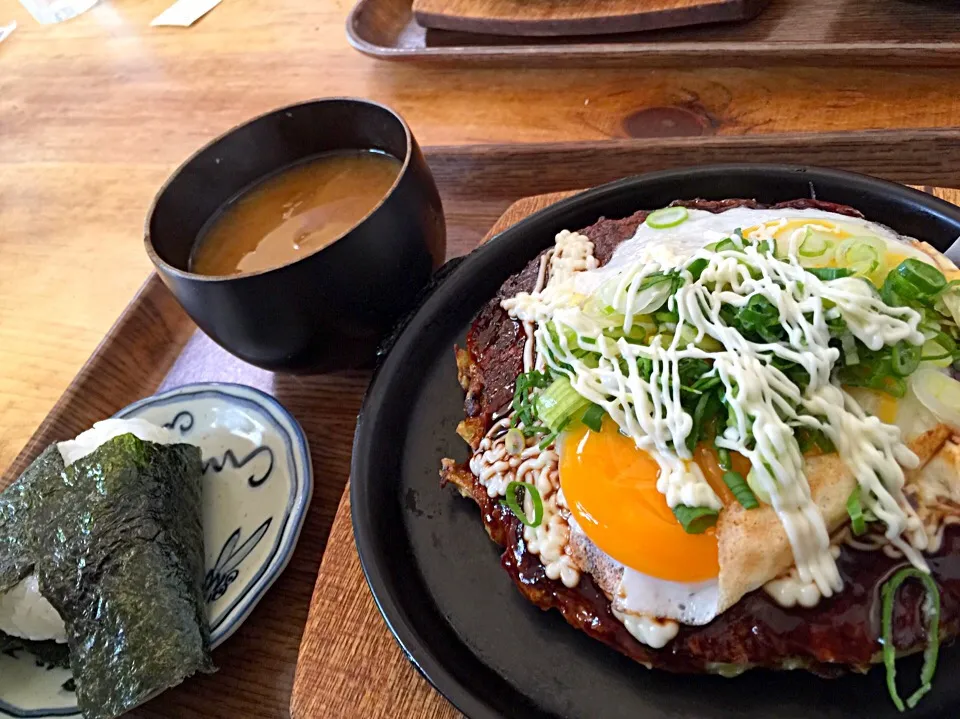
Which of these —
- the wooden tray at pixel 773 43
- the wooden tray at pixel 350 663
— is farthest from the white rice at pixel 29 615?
the wooden tray at pixel 773 43

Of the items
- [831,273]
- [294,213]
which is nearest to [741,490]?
[831,273]

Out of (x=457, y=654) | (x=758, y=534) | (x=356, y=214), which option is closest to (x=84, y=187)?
(x=356, y=214)

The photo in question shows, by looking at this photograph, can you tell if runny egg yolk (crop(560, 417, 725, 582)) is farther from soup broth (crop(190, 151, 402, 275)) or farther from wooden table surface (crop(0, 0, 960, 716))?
wooden table surface (crop(0, 0, 960, 716))

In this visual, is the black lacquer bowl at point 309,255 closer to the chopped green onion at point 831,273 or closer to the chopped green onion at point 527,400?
the chopped green onion at point 527,400

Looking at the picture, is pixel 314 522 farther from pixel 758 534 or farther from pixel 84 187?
pixel 84 187

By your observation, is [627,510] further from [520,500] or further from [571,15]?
[571,15]
